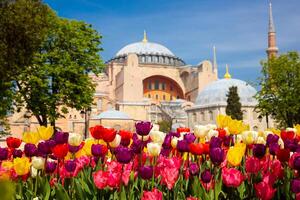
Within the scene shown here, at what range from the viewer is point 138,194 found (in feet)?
10.8

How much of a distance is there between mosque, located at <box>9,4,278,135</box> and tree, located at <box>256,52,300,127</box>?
1804 centimetres

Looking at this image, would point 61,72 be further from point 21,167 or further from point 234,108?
point 234,108

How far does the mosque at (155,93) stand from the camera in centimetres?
5450

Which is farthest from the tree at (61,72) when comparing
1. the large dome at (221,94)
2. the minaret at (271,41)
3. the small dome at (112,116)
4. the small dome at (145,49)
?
the small dome at (145,49)

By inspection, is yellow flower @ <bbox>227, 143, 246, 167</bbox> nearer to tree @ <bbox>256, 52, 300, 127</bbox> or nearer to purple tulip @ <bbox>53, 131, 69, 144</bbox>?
purple tulip @ <bbox>53, 131, 69, 144</bbox>

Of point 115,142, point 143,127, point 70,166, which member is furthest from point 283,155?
point 70,166

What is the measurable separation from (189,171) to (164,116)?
224 ft

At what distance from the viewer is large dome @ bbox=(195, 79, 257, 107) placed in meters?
54.3

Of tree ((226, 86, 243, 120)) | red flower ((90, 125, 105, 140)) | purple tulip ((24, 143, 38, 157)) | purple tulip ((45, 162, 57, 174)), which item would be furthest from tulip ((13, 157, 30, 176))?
tree ((226, 86, 243, 120))

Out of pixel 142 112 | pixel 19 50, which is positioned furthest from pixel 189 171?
pixel 142 112

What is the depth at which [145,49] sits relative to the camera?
92.9 metres

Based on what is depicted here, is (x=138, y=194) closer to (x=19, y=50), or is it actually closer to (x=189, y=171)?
(x=189, y=171)

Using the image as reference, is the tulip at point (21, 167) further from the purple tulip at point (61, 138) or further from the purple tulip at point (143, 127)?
the purple tulip at point (143, 127)

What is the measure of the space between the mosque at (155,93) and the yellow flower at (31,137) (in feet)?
128
